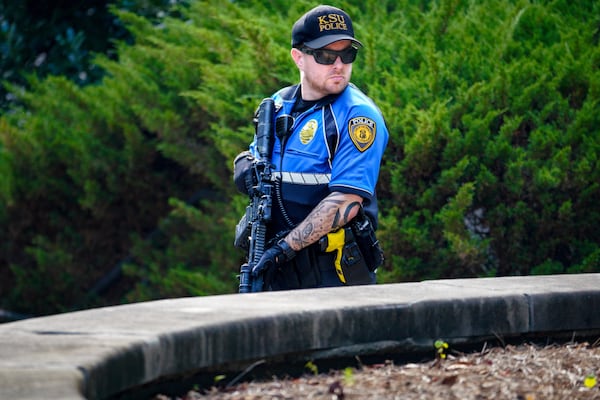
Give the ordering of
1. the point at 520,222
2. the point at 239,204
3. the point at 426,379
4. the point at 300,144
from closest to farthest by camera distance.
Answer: the point at 426,379
the point at 300,144
the point at 520,222
the point at 239,204

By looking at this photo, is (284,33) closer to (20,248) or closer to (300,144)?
(300,144)

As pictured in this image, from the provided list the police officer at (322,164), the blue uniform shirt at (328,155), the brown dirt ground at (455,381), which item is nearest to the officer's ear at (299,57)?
the police officer at (322,164)

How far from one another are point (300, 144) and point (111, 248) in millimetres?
4903

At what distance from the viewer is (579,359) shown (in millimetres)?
3586

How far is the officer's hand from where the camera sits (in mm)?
4266

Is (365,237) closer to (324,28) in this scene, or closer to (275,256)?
(275,256)

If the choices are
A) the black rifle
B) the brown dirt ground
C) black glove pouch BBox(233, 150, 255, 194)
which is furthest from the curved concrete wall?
black glove pouch BBox(233, 150, 255, 194)

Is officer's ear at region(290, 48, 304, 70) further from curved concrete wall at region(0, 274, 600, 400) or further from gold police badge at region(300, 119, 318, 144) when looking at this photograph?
curved concrete wall at region(0, 274, 600, 400)

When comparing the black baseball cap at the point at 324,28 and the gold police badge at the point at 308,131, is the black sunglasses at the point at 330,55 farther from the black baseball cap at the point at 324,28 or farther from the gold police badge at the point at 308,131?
the gold police badge at the point at 308,131

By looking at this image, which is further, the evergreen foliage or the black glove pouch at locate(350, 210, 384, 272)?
the evergreen foliage

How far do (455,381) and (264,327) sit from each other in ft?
1.96

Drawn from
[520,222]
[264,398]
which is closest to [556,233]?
[520,222]

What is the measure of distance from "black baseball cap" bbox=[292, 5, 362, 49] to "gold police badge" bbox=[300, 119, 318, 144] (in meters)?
0.32

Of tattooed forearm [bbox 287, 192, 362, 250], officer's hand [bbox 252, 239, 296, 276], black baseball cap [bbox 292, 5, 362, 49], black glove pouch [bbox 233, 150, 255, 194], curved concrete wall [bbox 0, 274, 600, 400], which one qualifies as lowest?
curved concrete wall [bbox 0, 274, 600, 400]
